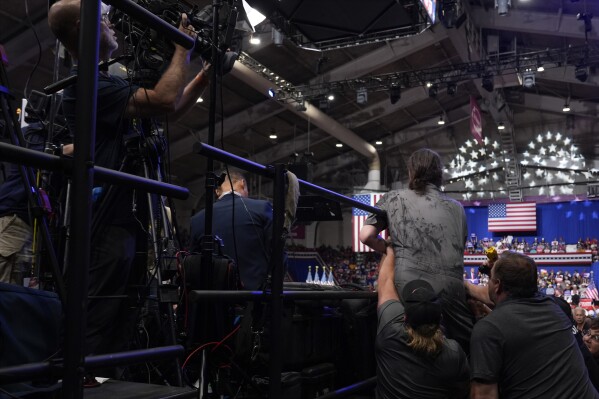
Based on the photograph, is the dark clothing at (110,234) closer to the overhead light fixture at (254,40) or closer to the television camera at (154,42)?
the television camera at (154,42)

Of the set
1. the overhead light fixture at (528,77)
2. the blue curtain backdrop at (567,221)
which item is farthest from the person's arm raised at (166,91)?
the blue curtain backdrop at (567,221)

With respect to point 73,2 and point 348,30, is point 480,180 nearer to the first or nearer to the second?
point 348,30

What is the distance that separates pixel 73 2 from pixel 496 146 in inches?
703

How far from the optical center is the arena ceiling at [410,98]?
10914 millimetres

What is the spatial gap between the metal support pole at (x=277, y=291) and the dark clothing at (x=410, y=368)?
29.8 inches

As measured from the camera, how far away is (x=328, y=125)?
50.3ft

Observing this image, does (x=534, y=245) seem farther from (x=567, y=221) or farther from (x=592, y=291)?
(x=592, y=291)

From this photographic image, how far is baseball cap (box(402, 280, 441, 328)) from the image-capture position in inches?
86.7

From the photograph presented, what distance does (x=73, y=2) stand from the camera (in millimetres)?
1617

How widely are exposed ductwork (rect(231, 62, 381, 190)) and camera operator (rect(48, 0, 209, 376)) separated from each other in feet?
29.2

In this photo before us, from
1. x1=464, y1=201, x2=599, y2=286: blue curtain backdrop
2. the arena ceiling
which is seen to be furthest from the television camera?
x1=464, y1=201, x2=599, y2=286: blue curtain backdrop

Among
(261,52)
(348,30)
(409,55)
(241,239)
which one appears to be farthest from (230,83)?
(241,239)

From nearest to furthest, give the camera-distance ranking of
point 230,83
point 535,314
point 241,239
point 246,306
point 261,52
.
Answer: point 246,306 → point 535,314 → point 241,239 → point 261,52 → point 230,83

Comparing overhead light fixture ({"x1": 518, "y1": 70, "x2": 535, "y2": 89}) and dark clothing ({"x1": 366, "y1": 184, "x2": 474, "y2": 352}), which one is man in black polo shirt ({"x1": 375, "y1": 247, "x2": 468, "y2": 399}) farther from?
overhead light fixture ({"x1": 518, "y1": 70, "x2": 535, "y2": 89})
